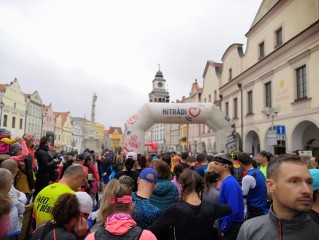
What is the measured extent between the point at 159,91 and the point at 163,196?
91.0 metres

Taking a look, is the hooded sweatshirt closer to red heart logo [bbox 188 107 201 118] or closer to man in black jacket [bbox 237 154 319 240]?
man in black jacket [bbox 237 154 319 240]

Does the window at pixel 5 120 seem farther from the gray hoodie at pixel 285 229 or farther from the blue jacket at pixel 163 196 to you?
the gray hoodie at pixel 285 229

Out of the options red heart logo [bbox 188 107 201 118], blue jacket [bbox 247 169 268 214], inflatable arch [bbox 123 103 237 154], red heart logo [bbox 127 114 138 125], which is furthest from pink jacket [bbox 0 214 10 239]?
red heart logo [bbox 188 107 201 118]

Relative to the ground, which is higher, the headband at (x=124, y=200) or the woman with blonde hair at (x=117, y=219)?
the headband at (x=124, y=200)

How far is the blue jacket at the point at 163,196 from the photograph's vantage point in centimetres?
355

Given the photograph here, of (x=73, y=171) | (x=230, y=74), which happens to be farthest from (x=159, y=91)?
(x=73, y=171)

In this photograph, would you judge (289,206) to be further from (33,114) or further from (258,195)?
(33,114)

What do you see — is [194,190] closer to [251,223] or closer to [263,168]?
[251,223]

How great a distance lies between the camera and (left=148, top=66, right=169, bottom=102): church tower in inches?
3627

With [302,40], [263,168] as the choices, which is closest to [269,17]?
[302,40]

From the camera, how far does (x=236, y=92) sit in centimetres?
2436

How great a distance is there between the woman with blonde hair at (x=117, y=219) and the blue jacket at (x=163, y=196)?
1.11 metres

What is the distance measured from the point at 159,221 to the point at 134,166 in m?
3.35

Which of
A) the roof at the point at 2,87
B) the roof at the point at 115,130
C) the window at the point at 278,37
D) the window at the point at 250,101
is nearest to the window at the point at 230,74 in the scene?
the window at the point at 250,101
